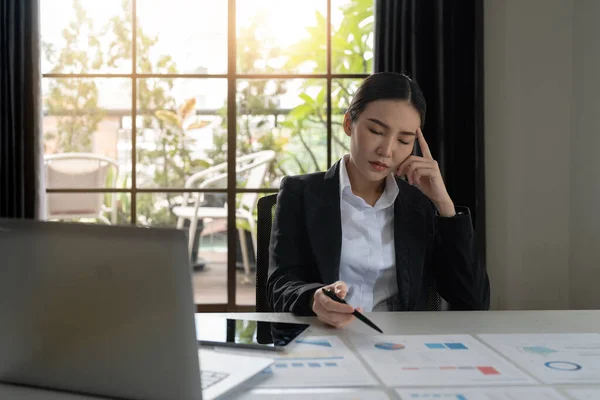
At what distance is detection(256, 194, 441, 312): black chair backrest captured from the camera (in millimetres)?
1739

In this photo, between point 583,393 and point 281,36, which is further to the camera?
point 281,36

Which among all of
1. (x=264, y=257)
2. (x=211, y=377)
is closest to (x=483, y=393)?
(x=211, y=377)

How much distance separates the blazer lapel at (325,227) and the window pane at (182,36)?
2.17m

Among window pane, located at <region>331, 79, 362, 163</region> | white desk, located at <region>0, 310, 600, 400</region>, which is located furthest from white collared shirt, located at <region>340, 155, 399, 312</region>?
window pane, located at <region>331, 79, 362, 163</region>

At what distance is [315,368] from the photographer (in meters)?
1.05

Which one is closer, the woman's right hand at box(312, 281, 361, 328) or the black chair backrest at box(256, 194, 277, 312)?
the woman's right hand at box(312, 281, 361, 328)

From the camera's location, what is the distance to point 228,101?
145 inches

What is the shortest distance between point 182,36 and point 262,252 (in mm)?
Result: 2320

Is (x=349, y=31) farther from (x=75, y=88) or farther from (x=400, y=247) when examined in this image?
(x=400, y=247)

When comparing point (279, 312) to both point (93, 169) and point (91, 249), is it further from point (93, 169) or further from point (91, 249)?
point (93, 169)

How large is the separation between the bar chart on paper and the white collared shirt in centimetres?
48

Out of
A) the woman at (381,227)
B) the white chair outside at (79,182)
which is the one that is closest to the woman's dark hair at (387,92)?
the woman at (381,227)

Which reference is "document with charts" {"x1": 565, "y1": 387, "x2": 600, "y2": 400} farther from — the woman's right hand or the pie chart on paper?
the woman's right hand

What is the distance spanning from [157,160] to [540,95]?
1.92 metres
